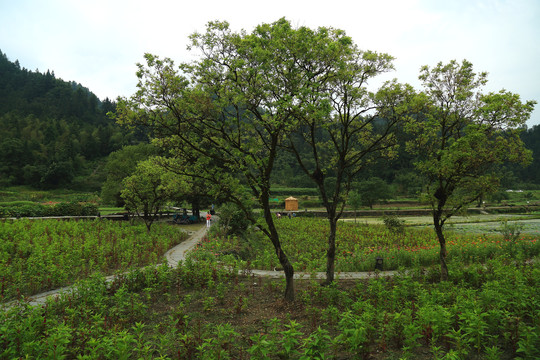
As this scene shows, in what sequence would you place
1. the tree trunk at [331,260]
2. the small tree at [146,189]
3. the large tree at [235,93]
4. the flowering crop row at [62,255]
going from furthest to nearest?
the small tree at [146,189]
the tree trunk at [331,260]
the flowering crop row at [62,255]
the large tree at [235,93]

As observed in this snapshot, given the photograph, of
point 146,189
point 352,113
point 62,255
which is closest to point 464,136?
point 352,113

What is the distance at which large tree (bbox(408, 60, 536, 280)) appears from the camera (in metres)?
8.76

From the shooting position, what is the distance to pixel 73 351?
5297 mm

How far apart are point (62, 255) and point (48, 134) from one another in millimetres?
96235

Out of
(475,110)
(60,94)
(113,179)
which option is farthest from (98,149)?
(475,110)

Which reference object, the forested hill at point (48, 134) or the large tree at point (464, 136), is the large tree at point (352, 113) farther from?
the forested hill at point (48, 134)

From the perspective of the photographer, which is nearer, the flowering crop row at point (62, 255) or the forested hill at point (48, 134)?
the flowering crop row at point (62, 255)

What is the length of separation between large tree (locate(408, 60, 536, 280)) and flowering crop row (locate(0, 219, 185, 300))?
37.2 ft

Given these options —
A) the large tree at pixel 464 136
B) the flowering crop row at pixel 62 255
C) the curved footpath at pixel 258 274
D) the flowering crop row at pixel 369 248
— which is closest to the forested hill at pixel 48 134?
the flowering crop row at pixel 62 255

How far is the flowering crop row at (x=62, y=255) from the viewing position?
9672mm

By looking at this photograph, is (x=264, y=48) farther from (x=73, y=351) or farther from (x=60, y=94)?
(x=60, y=94)

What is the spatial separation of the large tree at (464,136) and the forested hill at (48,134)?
82.2 metres

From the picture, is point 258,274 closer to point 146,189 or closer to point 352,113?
point 352,113

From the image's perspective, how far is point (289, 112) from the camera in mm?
7672
